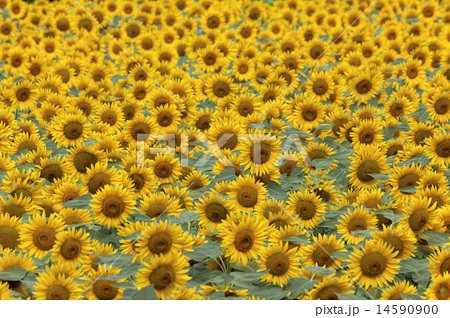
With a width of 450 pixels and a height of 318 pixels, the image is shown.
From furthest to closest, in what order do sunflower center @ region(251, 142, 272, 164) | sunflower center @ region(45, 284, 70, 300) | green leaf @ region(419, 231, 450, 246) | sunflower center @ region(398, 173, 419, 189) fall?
sunflower center @ region(251, 142, 272, 164) → sunflower center @ region(398, 173, 419, 189) → green leaf @ region(419, 231, 450, 246) → sunflower center @ region(45, 284, 70, 300)

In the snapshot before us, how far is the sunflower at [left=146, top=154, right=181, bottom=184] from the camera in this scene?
14.2 ft

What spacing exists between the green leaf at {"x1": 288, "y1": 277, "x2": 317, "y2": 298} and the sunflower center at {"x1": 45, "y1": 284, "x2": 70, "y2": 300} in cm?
159

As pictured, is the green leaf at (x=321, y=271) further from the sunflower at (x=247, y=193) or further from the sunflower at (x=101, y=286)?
the sunflower at (x=101, y=286)

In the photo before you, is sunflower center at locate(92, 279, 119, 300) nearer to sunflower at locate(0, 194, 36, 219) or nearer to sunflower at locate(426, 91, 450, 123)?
sunflower at locate(0, 194, 36, 219)

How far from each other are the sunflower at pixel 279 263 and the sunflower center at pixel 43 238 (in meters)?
1.64

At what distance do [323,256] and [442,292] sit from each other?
0.86 metres

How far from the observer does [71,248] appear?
3357mm

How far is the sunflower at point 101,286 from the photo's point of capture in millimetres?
3035

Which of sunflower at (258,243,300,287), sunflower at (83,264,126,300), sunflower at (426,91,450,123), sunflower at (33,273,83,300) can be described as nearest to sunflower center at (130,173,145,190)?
sunflower at (83,264,126,300)

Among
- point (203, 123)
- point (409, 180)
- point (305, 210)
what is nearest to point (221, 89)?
point (203, 123)

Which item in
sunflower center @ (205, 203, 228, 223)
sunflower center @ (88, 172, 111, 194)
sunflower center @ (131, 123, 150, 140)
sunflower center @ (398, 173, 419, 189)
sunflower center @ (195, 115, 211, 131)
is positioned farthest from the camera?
sunflower center @ (195, 115, 211, 131)

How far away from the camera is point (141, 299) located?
9.71 ft

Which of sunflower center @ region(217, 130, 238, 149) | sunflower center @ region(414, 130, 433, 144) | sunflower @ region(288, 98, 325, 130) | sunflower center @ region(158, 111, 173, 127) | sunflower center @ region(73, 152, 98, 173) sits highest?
sunflower @ region(288, 98, 325, 130)

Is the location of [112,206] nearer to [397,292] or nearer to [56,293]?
[56,293]
